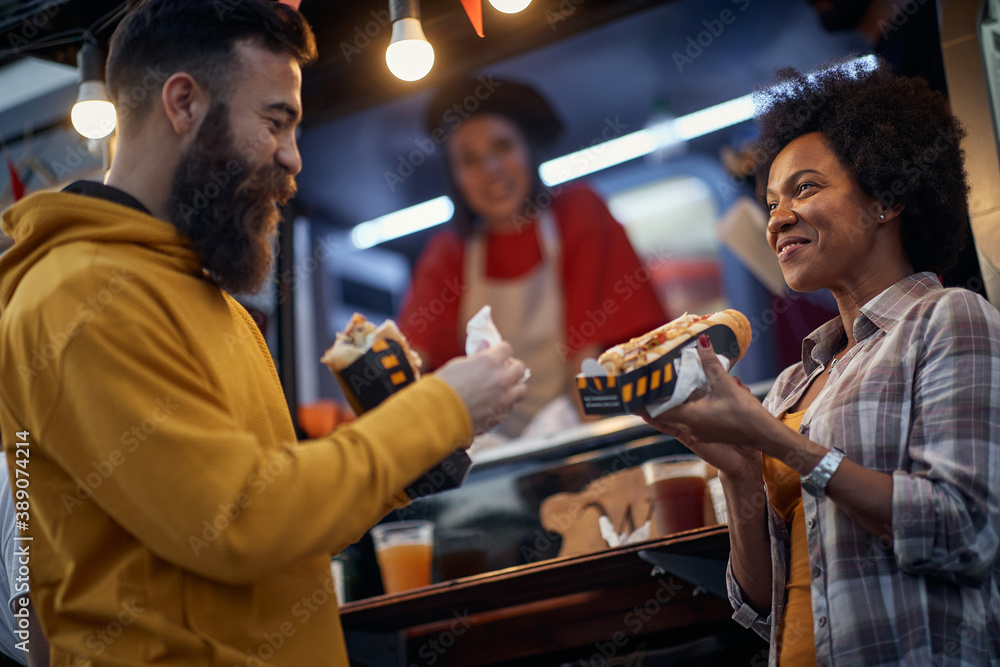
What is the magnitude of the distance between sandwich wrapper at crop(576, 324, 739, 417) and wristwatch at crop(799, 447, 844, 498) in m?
0.25

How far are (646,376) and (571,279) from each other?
234 centimetres

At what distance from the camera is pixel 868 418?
183 centimetres

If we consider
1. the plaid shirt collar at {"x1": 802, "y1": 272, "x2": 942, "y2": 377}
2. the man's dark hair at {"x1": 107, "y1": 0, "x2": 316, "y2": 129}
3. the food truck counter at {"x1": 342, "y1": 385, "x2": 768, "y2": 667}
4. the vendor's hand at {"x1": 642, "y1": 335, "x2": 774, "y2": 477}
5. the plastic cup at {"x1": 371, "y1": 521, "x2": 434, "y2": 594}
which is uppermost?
the man's dark hair at {"x1": 107, "y1": 0, "x2": 316, "y2": 129}

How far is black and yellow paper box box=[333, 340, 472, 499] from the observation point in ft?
6.14

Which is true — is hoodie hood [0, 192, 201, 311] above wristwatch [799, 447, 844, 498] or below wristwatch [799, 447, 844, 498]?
above

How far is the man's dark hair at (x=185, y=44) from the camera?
1702 millimetres

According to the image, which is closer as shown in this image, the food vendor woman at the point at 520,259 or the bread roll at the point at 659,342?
the bread roll at the point at 659,342

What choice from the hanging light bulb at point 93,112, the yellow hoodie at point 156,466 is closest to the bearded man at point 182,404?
the yellow hoodie at point 156,466

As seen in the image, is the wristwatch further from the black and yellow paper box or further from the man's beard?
the man's beard

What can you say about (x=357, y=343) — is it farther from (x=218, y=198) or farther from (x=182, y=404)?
(x=182, y=404)

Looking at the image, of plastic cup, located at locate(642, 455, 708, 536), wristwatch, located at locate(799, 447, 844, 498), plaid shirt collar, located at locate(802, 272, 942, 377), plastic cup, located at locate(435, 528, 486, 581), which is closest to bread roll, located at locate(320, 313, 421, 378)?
wristwatch, located at locate(799, 447, 844, 498)

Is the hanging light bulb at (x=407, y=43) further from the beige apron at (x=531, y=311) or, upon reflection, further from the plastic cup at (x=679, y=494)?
the plastic cup at (x=679, y=494)

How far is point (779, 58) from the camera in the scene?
365 cm

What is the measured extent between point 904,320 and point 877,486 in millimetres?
400
